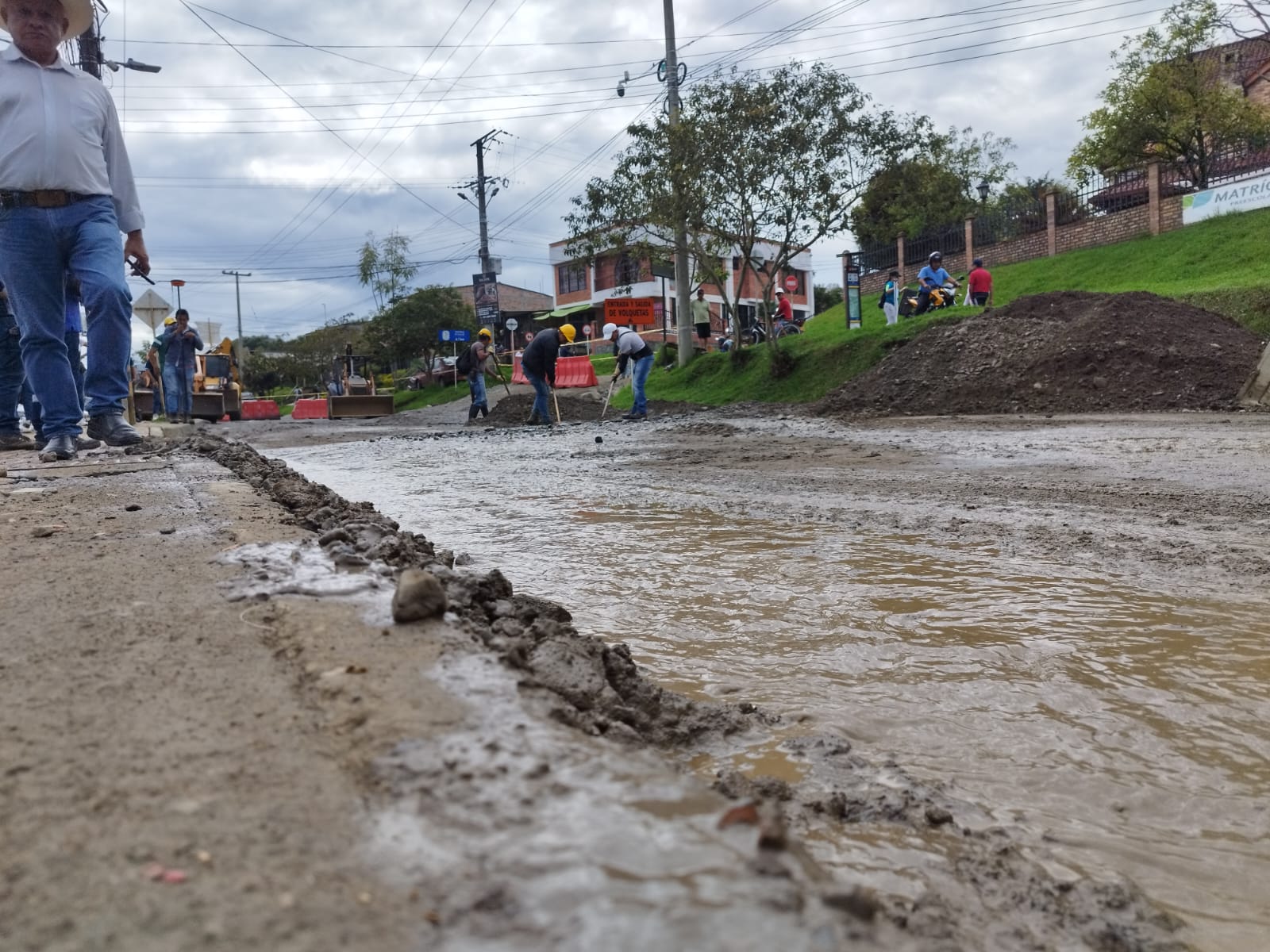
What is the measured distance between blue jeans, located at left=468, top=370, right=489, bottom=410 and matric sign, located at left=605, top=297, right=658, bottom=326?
114 inches

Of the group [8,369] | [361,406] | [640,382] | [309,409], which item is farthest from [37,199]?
[309,409]

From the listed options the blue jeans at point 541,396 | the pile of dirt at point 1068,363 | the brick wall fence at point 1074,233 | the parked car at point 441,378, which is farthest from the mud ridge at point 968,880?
the parked car at point 441,378

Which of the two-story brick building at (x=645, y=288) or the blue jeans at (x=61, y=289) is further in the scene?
the two-story brick building at (x=645, y=288)

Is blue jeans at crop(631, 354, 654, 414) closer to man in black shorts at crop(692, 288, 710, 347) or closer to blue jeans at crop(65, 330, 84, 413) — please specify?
blue jeans at crop(65, 330, 84, 413)

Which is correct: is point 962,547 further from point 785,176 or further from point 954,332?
point 785,176

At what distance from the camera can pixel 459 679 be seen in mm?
1428

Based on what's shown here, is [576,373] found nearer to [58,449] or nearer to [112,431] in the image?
[112,431]

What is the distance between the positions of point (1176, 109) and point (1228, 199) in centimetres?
983

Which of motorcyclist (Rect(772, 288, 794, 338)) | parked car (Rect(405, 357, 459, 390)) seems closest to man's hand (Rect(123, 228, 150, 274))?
motorcyclist (Rect(772, 288, 794, 338))

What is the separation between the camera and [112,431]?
533 cm

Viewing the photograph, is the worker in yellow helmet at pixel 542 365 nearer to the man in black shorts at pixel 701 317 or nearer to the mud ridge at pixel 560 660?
the man in black shorts at pixel 701 317

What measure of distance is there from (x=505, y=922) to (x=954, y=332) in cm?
1484

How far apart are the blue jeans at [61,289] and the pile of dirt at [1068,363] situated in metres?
10.4

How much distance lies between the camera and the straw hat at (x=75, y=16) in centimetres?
452
